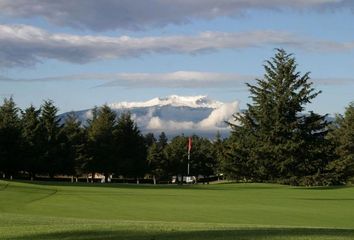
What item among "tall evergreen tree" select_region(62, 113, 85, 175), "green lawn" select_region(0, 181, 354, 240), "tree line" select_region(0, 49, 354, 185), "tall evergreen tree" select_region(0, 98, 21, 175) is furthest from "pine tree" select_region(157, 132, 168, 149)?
"green lawn" select_region(0, 181, 354, 240)

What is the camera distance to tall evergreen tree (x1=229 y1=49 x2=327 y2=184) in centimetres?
6619

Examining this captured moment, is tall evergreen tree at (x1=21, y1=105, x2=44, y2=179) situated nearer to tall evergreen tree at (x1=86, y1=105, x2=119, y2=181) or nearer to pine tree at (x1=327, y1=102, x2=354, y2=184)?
tall evergreen tree at (x1=86, y1=105, x2=119, y2=181)

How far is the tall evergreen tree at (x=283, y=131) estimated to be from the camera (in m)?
66.2

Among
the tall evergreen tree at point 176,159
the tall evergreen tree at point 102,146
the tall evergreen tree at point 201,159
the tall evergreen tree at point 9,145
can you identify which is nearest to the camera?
the tall evergreen tree at point 9,145

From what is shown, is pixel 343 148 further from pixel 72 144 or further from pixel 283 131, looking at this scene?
pixel 72 144

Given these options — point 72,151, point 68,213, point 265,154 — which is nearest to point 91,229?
point 68,213

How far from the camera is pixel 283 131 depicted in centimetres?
6606

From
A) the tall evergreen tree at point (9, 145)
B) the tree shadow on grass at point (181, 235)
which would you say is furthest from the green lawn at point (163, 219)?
the tall evergreen tree at point (9, 145)

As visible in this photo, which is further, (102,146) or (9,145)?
(102,146)

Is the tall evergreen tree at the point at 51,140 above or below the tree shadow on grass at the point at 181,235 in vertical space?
above

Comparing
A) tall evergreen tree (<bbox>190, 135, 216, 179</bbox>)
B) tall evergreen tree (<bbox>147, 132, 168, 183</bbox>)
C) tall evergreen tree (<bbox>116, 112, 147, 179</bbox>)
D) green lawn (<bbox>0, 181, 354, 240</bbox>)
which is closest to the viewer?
green lawn (<bbox>0, 181, 354, 240</bbox>)

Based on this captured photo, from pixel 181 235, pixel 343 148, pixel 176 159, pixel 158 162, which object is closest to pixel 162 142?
pixel 176 159

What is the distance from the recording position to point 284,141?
66500 mm

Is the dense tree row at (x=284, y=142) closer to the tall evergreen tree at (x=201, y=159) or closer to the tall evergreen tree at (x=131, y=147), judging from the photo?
the tall evergreen tree at (x=131, y=147)
